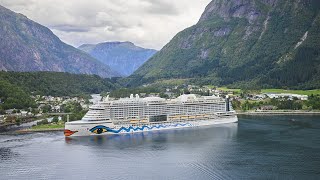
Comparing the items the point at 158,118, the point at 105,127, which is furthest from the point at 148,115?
the point at 105,127

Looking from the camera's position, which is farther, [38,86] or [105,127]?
[38,86]

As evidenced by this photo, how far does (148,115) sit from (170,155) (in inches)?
814

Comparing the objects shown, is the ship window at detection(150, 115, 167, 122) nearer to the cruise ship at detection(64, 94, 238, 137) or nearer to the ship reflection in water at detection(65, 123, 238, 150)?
the cruise ship at detection(64, 94, 238, 137)

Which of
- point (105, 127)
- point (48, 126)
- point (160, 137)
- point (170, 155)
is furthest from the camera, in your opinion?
point (48, 126)

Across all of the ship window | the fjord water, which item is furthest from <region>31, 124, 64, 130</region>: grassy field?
the ship window

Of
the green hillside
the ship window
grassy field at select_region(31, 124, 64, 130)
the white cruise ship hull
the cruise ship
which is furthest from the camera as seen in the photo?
the green hillside

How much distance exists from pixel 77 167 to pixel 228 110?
41.6 meters

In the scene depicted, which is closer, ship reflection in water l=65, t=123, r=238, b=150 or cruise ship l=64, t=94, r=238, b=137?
ship reflection in water l=65, t=123, r=238, b=150

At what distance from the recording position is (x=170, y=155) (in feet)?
168

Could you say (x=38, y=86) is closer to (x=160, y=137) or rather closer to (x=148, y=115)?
(x=148, y=115)

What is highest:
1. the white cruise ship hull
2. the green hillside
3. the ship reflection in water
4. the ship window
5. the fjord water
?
the green hillside

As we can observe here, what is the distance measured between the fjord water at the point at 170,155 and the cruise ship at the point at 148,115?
2617mm

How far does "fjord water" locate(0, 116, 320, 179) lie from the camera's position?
43.2 m

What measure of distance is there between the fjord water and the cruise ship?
103 inches
